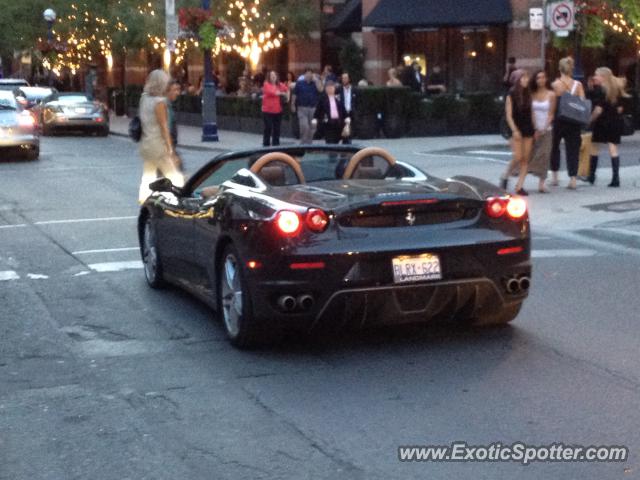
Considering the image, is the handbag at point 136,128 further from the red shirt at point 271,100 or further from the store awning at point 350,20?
the store awning at point 350,20

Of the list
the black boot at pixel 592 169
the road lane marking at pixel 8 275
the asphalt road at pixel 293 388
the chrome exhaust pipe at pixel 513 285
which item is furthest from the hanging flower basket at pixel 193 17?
the chrome exhaust pipe at pixel 513 285

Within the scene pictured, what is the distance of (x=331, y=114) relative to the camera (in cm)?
2328

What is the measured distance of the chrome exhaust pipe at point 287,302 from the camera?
306 inches

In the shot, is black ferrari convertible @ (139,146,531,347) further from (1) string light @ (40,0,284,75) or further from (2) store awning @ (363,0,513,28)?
(2) store awning @ (363,0,513,28)

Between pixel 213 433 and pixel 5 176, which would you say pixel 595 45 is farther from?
pixel 213 433

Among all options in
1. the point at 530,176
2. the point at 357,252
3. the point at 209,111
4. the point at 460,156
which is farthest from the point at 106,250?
the point at 209,111

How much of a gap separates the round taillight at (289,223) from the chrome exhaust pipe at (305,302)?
386 millimetres

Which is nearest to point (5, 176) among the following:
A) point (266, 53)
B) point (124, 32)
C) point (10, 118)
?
point (10, 118)

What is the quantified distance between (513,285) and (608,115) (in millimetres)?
10051

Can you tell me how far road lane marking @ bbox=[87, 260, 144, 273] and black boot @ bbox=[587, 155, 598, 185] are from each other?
8.23m

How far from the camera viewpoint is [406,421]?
21.4ft

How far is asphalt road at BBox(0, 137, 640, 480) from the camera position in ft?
19.5

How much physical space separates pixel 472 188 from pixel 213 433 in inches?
115

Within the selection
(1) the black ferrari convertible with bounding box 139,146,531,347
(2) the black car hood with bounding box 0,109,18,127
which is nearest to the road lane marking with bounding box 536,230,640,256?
(1) the black ferrari convertible with bounding box 139,146,531,347
